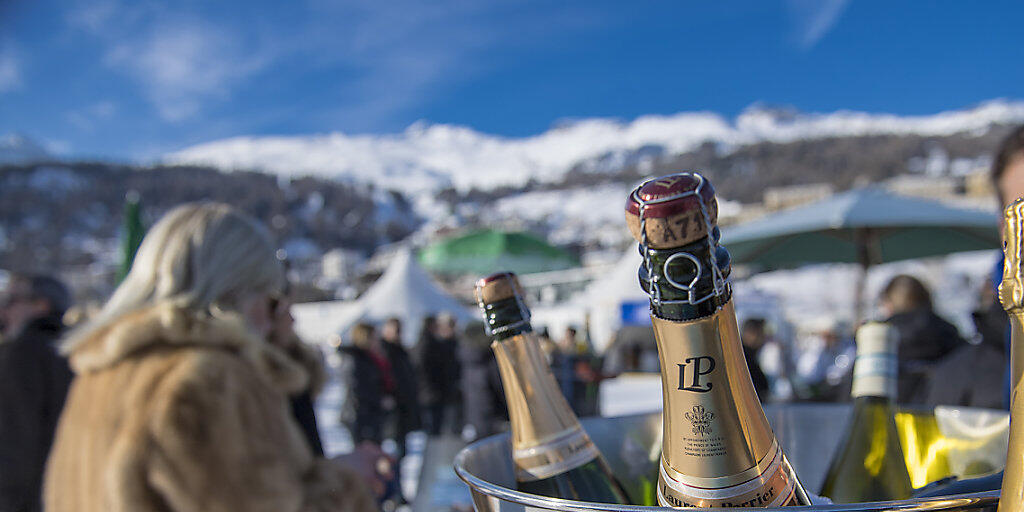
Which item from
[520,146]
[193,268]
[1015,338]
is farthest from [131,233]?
[520,146]

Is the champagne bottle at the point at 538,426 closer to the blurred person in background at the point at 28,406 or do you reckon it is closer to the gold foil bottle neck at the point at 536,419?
the gold foil bottle neck at the point at 536,419

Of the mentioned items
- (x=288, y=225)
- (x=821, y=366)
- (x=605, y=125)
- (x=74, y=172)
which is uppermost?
(x=605, y=125)

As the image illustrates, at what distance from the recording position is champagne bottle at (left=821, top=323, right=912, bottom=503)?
747mm

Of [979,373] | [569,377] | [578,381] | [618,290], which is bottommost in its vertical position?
[578,381]

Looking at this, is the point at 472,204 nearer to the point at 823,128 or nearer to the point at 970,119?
the point at 823,128

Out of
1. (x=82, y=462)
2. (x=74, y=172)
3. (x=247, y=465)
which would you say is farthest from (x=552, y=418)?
(x=74, y=172)

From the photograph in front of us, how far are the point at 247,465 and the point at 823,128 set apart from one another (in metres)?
167

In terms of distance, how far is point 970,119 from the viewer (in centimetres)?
14212

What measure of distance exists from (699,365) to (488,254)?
731 centimetres

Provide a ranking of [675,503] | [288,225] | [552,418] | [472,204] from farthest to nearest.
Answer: [472,204] < [288,225] < [552,418] < [675,503]

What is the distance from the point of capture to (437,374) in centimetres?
671

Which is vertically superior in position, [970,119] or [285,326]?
[970,119]

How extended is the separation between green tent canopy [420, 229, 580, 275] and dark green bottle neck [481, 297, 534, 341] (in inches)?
273

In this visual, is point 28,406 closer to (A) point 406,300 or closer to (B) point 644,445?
(B) point 644,445
